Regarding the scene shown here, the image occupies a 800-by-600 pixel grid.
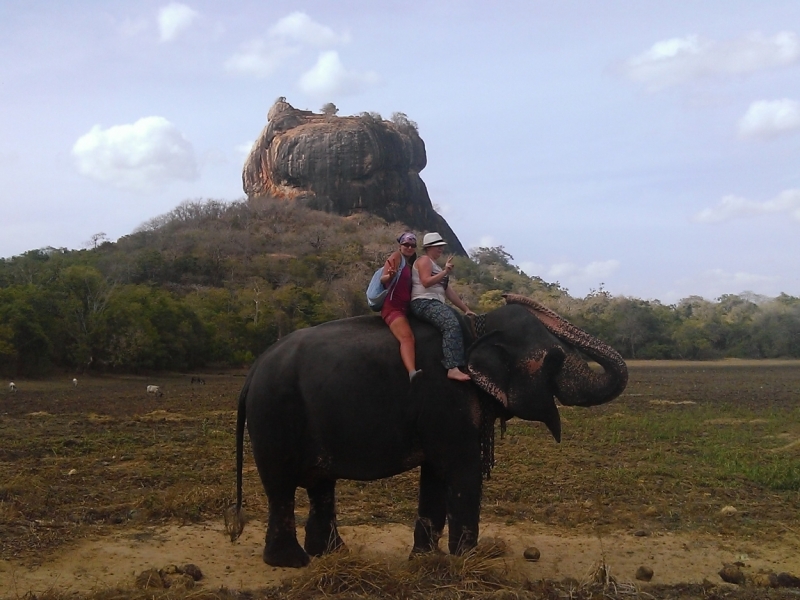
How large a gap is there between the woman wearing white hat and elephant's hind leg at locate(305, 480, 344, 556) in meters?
1.54

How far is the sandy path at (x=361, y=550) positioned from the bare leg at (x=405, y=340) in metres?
1.52

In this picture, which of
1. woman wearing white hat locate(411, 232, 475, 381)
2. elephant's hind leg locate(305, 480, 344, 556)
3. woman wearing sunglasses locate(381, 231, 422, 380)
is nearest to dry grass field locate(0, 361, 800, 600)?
elephant's hind leg locate(305, 480, 344, 556)

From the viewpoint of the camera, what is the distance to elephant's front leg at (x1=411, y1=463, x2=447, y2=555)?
20.5 ft

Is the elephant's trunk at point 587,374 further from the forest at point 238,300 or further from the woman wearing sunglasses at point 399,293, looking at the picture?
the forest at point 238,300

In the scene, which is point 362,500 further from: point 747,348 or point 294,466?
point 747,348

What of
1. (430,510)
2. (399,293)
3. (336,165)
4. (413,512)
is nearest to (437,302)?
(399,293)

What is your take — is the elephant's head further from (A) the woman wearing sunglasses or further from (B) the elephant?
(A) the woman wearing sunglasses

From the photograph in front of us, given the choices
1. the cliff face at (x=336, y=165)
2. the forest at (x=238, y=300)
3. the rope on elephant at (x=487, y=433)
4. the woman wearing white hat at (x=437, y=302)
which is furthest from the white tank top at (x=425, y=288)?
the cliff face at (x=336, y=165)

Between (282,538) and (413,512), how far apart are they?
85.1 inches

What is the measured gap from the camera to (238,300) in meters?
45.5

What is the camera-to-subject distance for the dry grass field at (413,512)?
5.64m

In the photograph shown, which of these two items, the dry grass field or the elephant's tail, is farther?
the elephant's tail

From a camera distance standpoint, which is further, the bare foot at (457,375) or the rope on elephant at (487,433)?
the rope on elephant at (487,433)

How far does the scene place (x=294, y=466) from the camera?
20.5 ft
